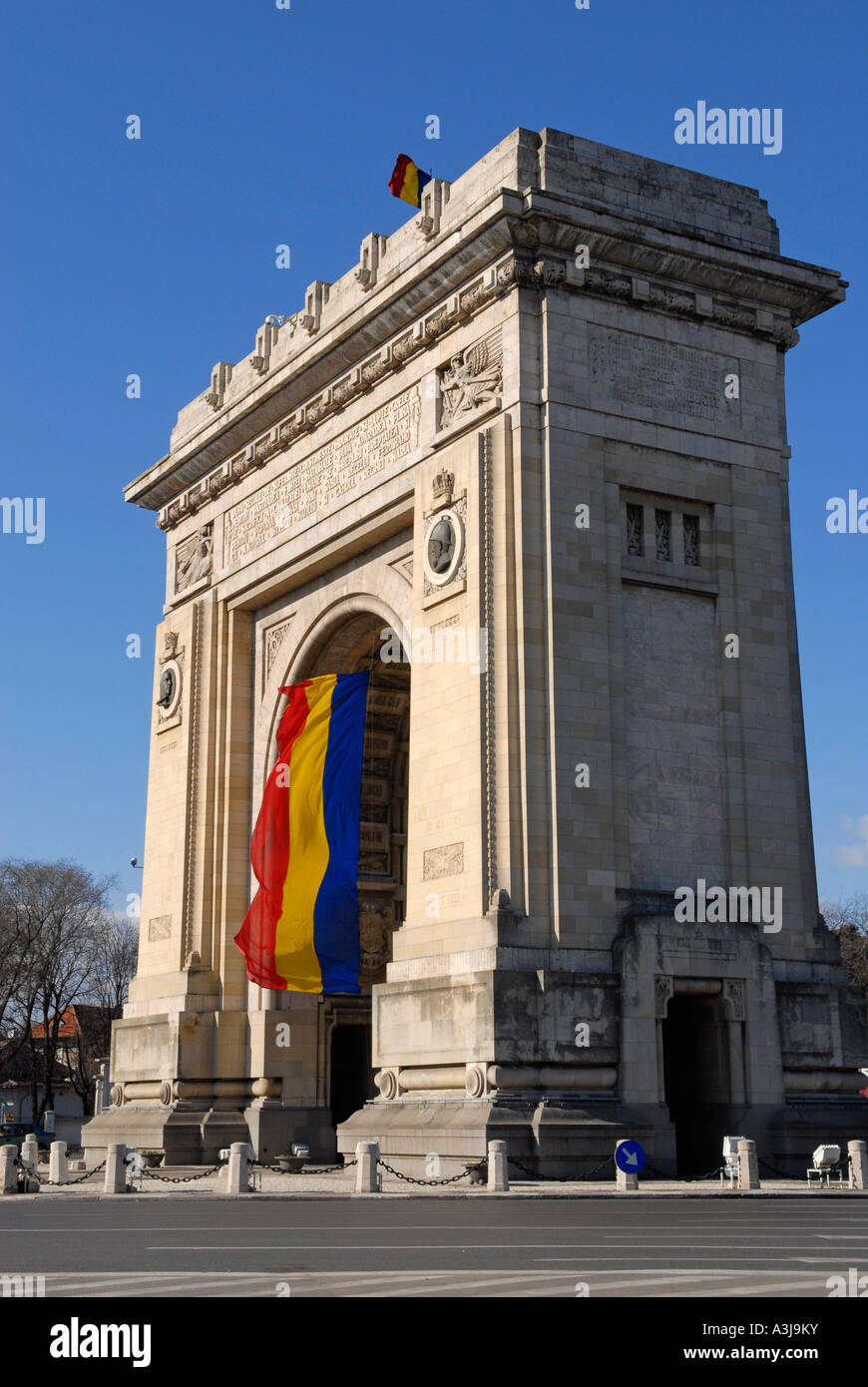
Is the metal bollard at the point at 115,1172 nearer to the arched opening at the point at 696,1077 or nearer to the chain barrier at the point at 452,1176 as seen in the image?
the chain barrier at the point at 452,1176

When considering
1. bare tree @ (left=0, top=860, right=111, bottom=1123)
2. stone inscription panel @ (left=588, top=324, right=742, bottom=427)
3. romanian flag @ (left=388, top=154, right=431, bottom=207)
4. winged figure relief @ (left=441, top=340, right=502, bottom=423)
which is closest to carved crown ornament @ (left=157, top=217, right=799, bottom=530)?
winged figure relief @ (left=441, top=340, right=502, bottom=423)

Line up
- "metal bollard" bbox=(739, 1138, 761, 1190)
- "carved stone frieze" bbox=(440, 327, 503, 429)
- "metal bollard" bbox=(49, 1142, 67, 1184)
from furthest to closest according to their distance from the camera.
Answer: "metal bollard" bbox=(49, 1142, 67, 1184), "carved stone frieze" bbox=(440, 327, 503, 429), "metal bollard" bbox=(739, 1138, 761, 1190)

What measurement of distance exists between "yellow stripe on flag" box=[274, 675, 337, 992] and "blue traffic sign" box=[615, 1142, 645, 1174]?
1040 centimetres

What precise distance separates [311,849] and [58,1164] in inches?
327

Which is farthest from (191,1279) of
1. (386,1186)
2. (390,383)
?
(390,383)

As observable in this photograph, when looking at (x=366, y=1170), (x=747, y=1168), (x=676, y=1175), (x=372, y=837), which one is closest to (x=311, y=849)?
(x=372, y=837)

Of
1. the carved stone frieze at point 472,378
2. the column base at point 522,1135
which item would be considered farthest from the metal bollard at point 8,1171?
the carved stone frieze at point 472,378

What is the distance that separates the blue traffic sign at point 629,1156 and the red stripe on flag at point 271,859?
10788 mm

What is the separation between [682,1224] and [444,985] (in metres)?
11.1

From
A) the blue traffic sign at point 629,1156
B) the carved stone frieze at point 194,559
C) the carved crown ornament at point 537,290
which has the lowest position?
the blue traffic sign at point 629,1156

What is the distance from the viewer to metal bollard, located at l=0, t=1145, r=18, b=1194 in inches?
1140

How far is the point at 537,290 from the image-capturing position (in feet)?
101

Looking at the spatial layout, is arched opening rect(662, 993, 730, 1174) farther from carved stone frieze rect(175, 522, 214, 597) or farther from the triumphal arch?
carved stone frieze rect(175, 522, 214, 597)

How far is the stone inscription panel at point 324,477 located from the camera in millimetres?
34312
